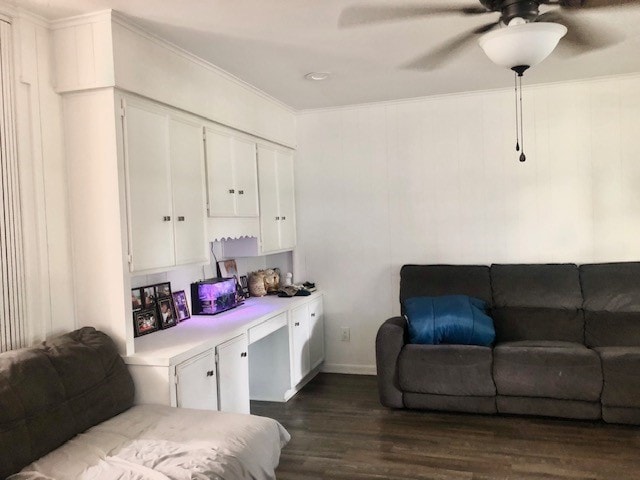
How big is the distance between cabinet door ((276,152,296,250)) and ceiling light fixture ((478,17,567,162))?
2391mm

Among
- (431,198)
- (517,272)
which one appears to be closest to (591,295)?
(517,272)

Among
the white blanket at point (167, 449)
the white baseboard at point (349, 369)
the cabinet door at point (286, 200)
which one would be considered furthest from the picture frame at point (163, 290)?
the white baseboard at point (349, 369)

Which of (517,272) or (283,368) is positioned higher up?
(517,272)

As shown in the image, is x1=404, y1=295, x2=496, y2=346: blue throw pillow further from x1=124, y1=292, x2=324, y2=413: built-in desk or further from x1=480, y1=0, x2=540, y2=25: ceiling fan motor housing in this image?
x1=480, y1=0, x2=540, y2=25: ceiling fan motor housing

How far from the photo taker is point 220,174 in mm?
3498

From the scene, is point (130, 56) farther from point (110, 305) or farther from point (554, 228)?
point (554, 228)

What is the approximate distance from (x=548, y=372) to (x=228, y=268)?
2.41 meters

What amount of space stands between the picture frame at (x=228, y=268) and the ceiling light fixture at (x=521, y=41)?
2.47 metres

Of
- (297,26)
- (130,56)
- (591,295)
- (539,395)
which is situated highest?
(297,26)

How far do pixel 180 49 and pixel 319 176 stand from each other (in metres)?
2.03

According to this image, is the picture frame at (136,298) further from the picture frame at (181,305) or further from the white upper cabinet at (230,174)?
the white upper cabinet at (230,174)

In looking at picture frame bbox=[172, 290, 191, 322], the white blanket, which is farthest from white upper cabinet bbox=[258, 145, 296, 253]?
the white blanket

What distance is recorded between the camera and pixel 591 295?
3.86m

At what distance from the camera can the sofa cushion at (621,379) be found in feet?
10.6
